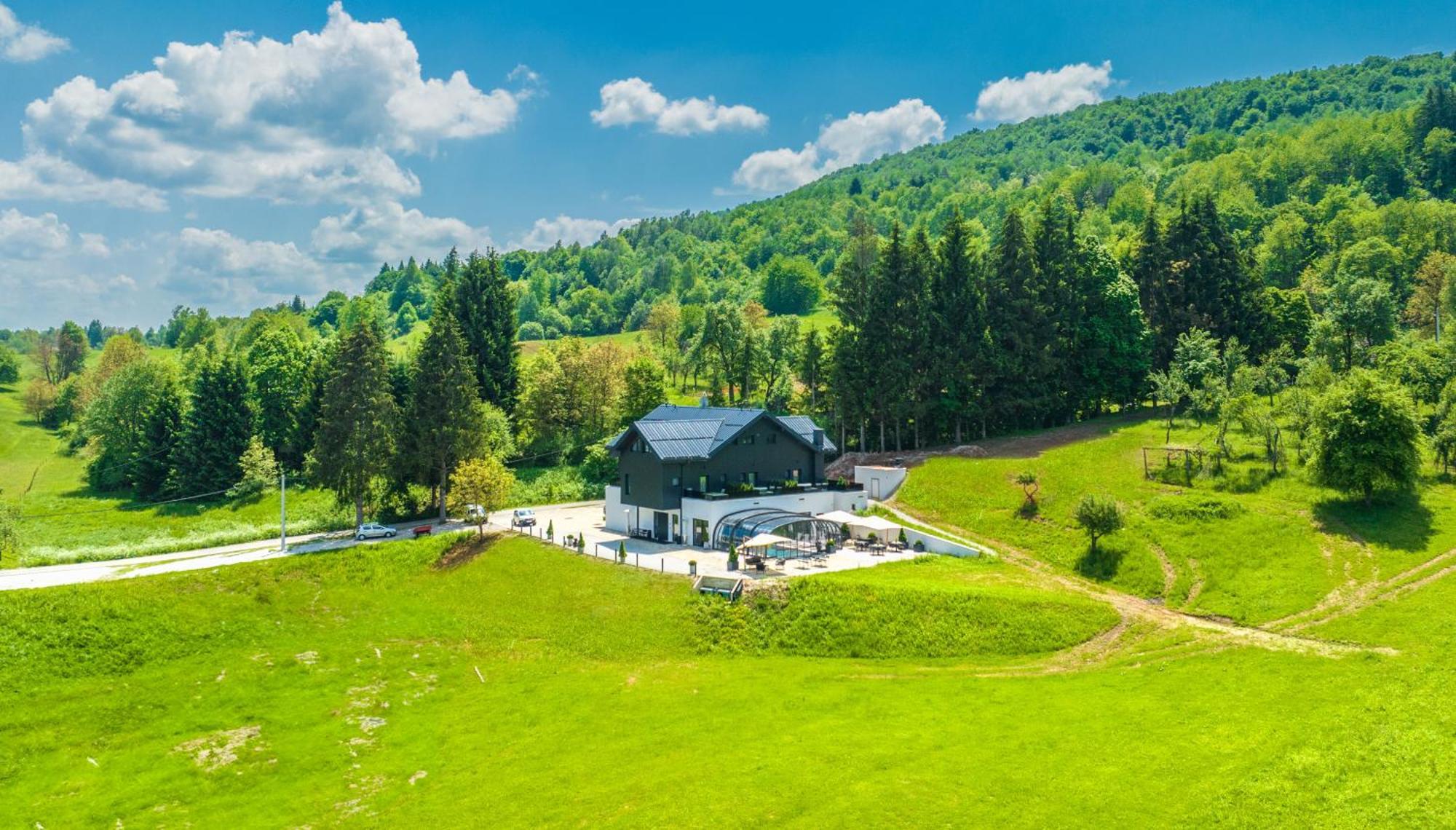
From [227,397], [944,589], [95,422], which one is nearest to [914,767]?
[944,589]

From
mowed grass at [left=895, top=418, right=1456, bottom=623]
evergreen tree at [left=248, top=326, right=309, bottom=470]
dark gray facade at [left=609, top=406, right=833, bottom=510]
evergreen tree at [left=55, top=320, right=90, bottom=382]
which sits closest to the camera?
mowed grass at [left=895, top=418, right=1456, bottom=623]

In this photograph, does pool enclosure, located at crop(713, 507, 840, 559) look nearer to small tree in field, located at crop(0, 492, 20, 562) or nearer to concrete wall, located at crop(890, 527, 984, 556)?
concrete wall, located at crop(890, 527, 984, 556)

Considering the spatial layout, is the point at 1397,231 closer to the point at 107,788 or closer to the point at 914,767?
the point at 914,767

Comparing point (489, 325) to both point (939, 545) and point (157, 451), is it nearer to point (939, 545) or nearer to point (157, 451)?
point (157, 451)

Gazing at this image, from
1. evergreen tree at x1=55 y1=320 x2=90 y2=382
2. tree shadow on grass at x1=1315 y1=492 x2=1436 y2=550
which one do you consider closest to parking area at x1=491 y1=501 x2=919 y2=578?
tree shadow on grass at x1=1315 y1=492 x2=1436 y2=550

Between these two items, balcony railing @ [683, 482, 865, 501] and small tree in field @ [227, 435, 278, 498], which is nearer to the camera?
balcony railing @ [683, 482, 865, 501]
